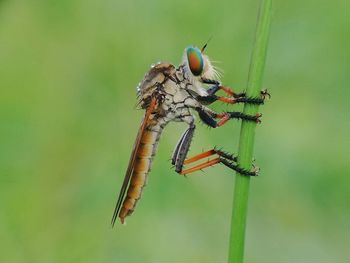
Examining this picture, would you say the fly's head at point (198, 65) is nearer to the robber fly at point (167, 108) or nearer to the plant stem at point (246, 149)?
the robber fly at point (167, 108)

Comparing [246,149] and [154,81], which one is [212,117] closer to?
[154,81]

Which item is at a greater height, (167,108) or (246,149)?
(167,108)

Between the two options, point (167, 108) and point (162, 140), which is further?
point (162, 140)

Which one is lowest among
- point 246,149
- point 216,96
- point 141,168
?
point 246,149

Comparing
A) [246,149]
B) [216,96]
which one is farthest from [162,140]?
[246,149]

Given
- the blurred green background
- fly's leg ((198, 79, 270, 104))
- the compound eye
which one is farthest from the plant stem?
the blurred green background

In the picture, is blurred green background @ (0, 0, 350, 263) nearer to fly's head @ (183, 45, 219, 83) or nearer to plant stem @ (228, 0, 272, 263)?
fly's head @ (183, 45, 219, 83)

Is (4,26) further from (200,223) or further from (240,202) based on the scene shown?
(240,202)
